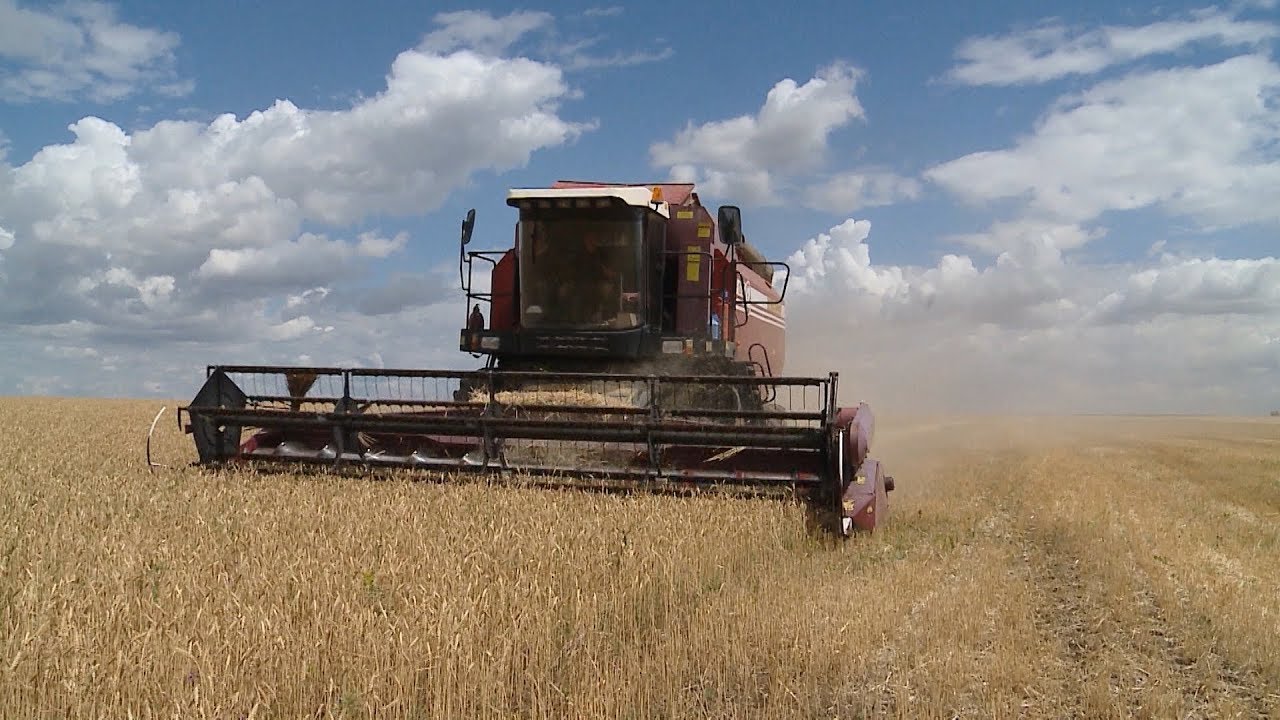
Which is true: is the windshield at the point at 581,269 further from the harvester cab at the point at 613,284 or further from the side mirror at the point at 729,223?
the side mirror at the point at 729,223

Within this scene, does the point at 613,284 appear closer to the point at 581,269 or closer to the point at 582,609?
the point at 581,269

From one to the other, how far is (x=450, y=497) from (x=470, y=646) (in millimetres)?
3085

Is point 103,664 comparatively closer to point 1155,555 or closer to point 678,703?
point 678,703

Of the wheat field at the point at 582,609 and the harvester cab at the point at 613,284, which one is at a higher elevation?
the harvester cab at the point at 613,284

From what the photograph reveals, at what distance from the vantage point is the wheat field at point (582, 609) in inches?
115

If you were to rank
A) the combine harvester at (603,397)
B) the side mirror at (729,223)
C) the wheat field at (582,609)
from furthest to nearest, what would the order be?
the side mirror at (729,223), the combine harvester at (603,397), the wheat field at (582,609)

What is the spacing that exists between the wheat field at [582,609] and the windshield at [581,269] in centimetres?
226

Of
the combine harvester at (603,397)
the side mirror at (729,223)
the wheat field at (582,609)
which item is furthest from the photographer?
the side mirror at (729,223)

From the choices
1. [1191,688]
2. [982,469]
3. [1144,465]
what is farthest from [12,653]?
[1144,465]

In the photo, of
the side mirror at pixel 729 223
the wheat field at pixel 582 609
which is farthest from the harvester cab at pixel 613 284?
the wheat field at pixel 582 609

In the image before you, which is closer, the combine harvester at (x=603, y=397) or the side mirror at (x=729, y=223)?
the combine harvester at (x=603, y=397)

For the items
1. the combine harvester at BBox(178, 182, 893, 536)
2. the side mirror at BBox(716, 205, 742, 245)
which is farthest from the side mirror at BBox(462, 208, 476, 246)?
the side mirror at BBox(716, 205, 742, 245)

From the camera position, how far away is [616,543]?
482 cm

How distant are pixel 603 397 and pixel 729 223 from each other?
6.13ft
